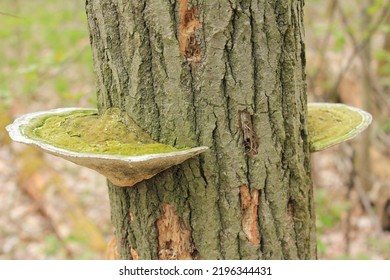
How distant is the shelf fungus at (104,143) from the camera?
1.39 meters

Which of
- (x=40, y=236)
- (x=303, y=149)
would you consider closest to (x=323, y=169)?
(x=40, y=236)

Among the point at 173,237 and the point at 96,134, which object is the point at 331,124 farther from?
the point at 96,134

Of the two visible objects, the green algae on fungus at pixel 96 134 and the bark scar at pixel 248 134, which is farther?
the bark scar at pixel 248 134

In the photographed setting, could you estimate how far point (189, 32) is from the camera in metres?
1.52

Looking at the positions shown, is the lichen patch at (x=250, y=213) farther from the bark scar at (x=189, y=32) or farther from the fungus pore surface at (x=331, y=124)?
the bark scar at (x=189, y=32)

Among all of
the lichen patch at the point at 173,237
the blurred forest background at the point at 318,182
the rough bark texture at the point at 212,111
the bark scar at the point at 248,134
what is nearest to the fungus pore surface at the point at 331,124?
the rough bark texture at the point at 212,111

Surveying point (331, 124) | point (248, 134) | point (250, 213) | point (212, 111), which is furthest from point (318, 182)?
point (212, 111)

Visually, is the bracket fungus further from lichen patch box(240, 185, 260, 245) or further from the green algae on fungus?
lichen patch box(240, 185, 260, 245)

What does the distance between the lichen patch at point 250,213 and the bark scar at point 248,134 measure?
0.14 meters

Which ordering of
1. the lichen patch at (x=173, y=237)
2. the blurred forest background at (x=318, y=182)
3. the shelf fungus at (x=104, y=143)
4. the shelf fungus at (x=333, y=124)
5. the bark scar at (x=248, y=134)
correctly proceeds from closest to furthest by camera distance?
the shelf fungus at (x=104, y=143) → the bark scar at (x=248, y=134) → the lichen patch at (x=173, y=237) → the shelf fungus at (x=333, y=124) → the blurred forest background at (x=318, y=182)

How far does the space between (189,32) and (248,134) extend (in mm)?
429

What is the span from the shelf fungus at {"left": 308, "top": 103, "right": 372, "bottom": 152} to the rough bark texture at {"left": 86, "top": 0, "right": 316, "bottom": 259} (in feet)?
0.37

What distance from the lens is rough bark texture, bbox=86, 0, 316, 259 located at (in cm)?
152

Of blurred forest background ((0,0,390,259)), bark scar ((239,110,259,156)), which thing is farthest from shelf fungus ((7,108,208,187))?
blurred forest background ((0,0,390,259))
